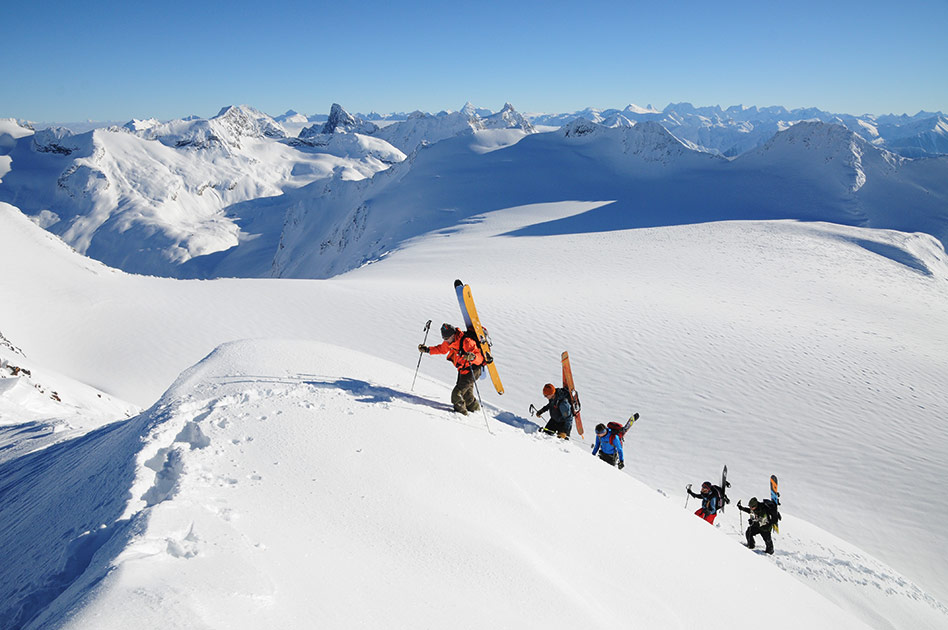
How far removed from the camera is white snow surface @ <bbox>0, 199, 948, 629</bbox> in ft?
10.2

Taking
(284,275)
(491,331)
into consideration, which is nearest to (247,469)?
(491,331)

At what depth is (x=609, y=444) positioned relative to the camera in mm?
8695

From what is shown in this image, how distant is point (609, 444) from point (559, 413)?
1209 mm

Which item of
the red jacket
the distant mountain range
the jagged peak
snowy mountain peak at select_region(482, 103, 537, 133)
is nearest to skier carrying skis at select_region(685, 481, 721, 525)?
the red jacket

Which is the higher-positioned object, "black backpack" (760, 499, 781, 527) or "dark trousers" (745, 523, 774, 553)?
"black backpack" (760, 499, 781, 527)

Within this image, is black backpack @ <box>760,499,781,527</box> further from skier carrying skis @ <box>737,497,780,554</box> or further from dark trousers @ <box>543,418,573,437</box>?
dark trousers @ <box>543,418,573,437</box>

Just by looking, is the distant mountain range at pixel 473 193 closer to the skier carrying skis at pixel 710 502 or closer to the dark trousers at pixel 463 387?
the skier carrying skis at pixel 710 502

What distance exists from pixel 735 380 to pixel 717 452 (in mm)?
3531

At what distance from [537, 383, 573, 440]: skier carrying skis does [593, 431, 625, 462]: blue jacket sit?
2.66 feet

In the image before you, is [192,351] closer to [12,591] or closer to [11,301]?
[11,301]

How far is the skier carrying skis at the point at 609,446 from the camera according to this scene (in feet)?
28.3

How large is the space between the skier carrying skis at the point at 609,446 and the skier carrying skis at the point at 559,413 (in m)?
0.71

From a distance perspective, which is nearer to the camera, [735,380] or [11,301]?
[735,380]

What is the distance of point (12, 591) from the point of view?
10.3 feet
